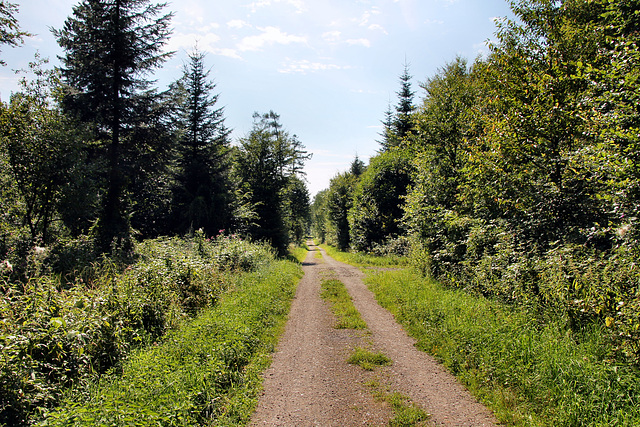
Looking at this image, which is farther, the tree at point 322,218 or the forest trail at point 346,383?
the tree at point 322,218

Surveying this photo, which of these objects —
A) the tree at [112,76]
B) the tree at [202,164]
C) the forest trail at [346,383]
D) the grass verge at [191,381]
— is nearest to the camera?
the grass verge at [191,381]

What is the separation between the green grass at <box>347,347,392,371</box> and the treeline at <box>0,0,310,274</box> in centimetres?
645

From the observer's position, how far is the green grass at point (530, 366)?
11.9 feet

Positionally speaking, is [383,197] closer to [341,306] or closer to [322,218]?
[341,306]

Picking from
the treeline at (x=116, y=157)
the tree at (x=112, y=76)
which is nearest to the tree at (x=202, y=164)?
the treeline at (x=116, y=157)

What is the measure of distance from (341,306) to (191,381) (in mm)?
6027

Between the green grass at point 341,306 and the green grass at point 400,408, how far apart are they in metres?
2.96

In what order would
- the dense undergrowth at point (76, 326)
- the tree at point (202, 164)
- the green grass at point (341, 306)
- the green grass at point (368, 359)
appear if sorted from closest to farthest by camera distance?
the dense undergrowth at point (76, 326) → the green grass at point (368, 359) → the green grass at point (341, 306) → the tree at point (202, 164)

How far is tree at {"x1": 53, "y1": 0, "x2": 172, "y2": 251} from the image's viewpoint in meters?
14.3

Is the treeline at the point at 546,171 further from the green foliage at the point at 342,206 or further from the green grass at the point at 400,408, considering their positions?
the green foliage at the point at 342,206

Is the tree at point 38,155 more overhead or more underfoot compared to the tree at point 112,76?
more underfoot

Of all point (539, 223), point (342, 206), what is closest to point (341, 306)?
point (539, 223)

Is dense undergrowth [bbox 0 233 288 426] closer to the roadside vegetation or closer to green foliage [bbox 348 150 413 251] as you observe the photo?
the roadside vegetation

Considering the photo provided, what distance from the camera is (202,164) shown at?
2252 centimetres
